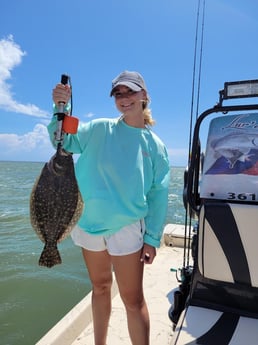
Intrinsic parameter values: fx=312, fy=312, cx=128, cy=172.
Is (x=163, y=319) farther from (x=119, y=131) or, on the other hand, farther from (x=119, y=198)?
(x=119, y=131)

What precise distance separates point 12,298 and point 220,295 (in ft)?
14.2

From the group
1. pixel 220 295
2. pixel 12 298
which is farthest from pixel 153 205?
Result: pixel 12 298

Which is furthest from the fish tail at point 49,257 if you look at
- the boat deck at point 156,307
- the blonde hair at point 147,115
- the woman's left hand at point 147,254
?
the boat deck at point 156,307

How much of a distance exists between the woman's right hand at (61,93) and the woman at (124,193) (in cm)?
32

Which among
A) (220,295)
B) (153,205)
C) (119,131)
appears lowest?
(220,295)

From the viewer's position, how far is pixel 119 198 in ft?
6.27

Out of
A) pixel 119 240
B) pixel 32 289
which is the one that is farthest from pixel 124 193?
pixel 32 289

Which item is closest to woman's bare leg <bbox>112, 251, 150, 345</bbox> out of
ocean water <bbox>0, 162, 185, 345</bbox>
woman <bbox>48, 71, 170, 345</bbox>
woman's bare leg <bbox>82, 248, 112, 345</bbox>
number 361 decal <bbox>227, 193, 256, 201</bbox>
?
woman <bbox>48, 71, 170, 345</bbox>

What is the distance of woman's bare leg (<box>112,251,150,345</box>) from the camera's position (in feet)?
6.33

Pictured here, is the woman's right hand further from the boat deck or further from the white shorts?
the boat deck

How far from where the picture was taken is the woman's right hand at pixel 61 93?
166cm

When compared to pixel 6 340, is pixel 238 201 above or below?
above

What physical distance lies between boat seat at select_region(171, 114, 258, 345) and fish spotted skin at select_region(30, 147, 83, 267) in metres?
0.73

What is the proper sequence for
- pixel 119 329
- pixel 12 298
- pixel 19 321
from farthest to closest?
pixel 12 298 < pixel 19 321 < pixel 119 329
